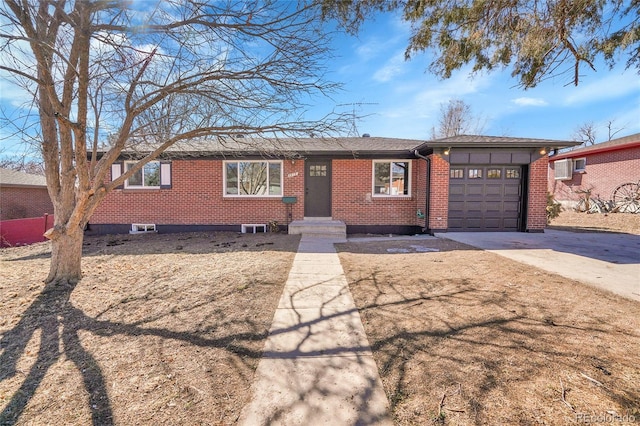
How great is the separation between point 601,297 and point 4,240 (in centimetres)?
1353

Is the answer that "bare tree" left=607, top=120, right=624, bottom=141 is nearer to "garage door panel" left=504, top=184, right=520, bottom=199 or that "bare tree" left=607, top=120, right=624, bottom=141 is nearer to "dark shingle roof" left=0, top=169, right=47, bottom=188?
"garage door panel" left=504, top=184, right=520, bottom=199

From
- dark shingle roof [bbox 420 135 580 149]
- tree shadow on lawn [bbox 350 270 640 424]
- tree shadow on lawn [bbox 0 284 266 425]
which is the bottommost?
tree shadow on lawn [bbox 0 284 266 425]

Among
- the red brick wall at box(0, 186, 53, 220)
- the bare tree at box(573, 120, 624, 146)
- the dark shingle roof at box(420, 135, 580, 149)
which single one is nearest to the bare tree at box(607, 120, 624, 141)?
the bare tree at box(573, 120, 624, 146)

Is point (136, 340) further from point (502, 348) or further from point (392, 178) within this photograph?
point (392, 178)

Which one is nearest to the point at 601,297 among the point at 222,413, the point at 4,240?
the point at 222,413

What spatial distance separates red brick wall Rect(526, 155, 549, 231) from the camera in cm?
876

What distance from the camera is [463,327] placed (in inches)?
111

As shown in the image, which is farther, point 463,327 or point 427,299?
point 427,299

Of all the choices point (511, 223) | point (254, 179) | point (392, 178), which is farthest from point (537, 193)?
point (254, 179)

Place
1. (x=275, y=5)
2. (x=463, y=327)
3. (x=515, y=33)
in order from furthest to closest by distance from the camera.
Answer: (x=515, y=33) → (x=275, y=5) → (x=463, y=327)

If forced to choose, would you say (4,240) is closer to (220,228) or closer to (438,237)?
(220,228)

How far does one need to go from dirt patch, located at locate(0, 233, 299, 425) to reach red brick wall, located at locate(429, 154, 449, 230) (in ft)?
17.4

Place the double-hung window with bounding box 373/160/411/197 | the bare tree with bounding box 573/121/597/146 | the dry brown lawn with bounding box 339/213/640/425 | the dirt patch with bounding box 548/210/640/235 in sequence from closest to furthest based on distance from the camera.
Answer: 1. the dry brown lawn with bounding box 339/213/640/425
2. the double-hung window with bounding box 373/160/411/197
3. the dirt patch with bounding box 548/210/640/235
4. the bare tree with bounding box 573/121/597/146

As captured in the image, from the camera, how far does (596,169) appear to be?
15047mm
